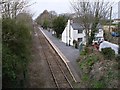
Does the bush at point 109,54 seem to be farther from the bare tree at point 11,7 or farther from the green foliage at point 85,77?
the bare tree at point 11,7

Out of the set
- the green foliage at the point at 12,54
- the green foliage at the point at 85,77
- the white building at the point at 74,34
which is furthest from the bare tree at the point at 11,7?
the white building at the point at 74,34

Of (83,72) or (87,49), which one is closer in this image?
(83,72)

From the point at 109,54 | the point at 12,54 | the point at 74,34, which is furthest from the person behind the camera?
the point at 74,34

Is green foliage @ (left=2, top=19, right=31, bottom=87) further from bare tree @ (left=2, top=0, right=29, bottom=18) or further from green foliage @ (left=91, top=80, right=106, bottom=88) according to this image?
green foliage @ (left=91, top=80, right=106, bottom=88)

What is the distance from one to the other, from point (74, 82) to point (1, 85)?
6015 millimetres

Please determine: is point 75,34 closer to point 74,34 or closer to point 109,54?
point 74,34

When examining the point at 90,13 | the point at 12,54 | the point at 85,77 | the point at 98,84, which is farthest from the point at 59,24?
the point at 12,54

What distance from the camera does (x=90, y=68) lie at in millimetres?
18344

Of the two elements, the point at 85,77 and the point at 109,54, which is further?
the point at 109,54

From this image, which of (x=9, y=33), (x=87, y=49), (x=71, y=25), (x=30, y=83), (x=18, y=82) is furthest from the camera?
(x=71, y=25)

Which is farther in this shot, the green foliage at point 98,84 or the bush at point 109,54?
the bush at point 109,54

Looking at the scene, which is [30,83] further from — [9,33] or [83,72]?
[83,72]

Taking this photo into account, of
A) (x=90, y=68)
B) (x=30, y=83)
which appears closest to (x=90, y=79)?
(x=90, y=68)

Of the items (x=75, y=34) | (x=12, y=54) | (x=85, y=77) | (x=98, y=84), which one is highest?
(x=12, y=54)
